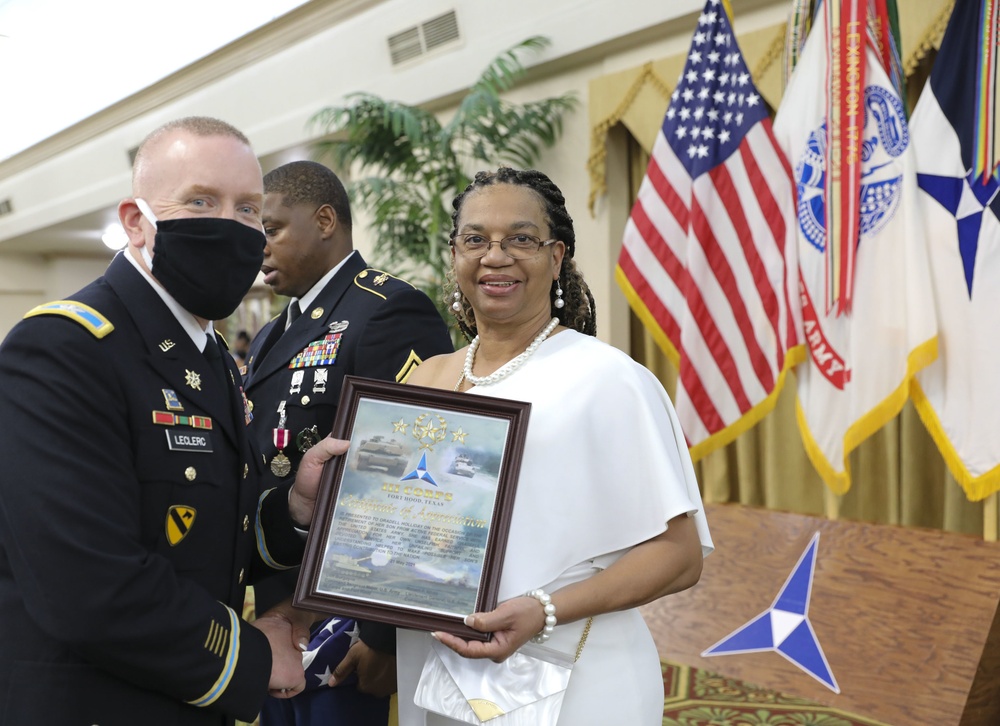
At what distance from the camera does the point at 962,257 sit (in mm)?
3248

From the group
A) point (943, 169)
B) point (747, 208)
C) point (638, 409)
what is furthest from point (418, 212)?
point (638, 409)

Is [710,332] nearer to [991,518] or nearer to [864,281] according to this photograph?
Result: [864,281]

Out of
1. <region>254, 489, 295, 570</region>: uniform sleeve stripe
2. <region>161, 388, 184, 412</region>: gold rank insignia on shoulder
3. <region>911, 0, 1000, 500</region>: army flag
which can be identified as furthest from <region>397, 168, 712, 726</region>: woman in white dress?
<region>911, 0, 1000, 500</region>: army flag

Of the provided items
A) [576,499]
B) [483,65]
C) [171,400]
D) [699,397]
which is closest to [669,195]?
[699,397]

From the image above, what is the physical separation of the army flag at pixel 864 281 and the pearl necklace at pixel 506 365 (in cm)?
216

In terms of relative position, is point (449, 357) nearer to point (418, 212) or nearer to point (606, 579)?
point (606, 579)

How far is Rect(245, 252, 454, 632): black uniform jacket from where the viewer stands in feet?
6.57

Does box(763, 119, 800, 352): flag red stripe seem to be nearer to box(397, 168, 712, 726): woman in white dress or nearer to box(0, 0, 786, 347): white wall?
box(0, 0, 786, 347): white wall

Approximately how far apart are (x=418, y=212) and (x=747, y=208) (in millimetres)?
2319

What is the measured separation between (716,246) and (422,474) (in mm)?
2779

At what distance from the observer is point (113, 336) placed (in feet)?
4.23

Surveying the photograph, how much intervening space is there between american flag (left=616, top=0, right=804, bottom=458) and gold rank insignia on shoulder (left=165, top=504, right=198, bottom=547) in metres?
2.81

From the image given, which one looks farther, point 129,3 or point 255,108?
point 129,3

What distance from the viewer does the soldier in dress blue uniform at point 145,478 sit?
117 cm
